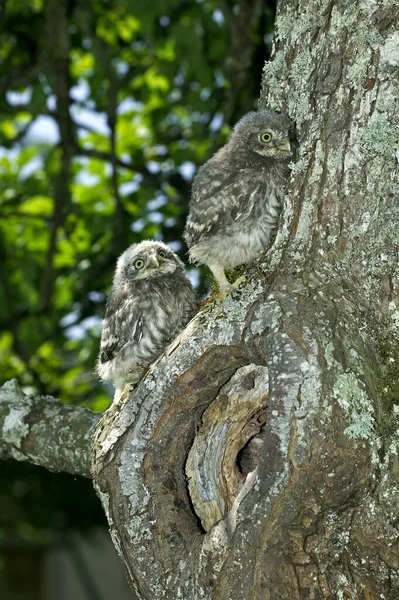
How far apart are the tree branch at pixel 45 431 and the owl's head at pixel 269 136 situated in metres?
1.44

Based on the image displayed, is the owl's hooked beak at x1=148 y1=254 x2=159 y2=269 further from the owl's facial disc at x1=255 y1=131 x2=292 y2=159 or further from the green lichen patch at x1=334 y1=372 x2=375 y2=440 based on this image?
the green lichen patch at x1=334 y1=372 x2=375 y2=440

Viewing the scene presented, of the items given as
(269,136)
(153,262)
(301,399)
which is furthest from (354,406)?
(153,262)

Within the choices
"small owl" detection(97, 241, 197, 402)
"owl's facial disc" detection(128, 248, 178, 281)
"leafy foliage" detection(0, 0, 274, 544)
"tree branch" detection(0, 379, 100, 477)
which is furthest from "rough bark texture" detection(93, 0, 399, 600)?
→ "leafy foliage" detection(0, 0, 274, 544)

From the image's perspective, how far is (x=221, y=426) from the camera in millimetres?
2814

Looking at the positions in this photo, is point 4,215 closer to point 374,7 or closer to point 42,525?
point 374,7

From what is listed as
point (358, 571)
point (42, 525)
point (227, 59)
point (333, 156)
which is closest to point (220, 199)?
point (333, 156)

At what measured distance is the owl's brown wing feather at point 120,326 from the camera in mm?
3449

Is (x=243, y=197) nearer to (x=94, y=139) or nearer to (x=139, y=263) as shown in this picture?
(x=139, y=263)

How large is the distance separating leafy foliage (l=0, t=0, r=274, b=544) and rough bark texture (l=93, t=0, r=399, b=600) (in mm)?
2383

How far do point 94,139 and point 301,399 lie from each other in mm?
4549

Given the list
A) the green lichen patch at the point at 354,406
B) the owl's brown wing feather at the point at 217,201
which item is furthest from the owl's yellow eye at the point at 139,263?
the green lichen patch at the point at 354,406

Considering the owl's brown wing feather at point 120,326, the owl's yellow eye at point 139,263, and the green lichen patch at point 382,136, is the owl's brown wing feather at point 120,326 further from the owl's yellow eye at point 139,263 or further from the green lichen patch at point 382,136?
the green lichen patch at point 382,136

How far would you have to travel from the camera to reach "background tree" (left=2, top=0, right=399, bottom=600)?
2295mm

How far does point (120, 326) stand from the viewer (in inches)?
139
